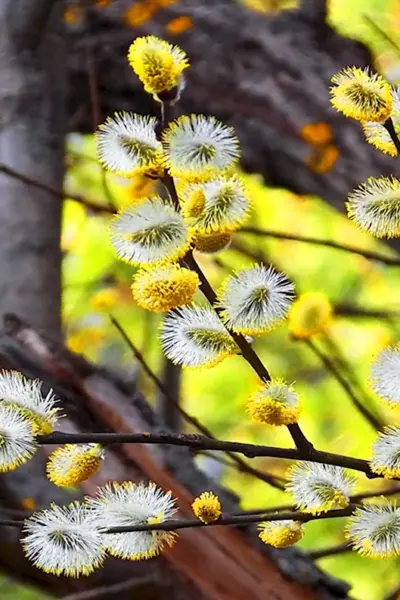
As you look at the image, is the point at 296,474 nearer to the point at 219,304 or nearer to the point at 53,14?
the point at 219,304

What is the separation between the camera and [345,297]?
2189 millimetres

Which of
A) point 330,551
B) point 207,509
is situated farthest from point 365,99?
point 330,551

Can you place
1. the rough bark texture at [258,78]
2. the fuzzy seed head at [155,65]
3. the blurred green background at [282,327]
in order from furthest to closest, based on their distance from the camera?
the blurred green background at [282,327]
the rough bark texture at [258,78]
the fuzzy seed head at [155,65]

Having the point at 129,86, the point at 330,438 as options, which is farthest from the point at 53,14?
the point at 330,438

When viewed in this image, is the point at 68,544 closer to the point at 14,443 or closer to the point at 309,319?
the point at 14,443

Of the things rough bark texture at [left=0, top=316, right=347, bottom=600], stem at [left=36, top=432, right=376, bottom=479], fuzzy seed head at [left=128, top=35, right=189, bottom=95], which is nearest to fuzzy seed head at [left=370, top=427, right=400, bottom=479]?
stem at [left=36, top=432, right=376, bottom=479]

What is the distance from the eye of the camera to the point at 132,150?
1.43 ft

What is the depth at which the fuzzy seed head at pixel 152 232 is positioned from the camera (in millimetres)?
422

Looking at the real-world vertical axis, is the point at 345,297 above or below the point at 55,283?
above

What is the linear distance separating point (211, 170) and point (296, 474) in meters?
0.20

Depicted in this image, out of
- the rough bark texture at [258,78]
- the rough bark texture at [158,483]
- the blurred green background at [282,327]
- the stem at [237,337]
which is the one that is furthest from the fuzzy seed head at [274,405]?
the blurred green background at [282,327]

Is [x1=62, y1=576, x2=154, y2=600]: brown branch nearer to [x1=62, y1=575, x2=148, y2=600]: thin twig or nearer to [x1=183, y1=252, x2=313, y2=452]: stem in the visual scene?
[x1=62, y1=575, x2=148, y2=600]: thin twig

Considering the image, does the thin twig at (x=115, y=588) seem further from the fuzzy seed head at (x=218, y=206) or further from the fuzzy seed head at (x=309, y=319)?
the fuzzy seed head at (x=218, y=206)

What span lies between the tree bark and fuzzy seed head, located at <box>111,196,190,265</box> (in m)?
0.70
